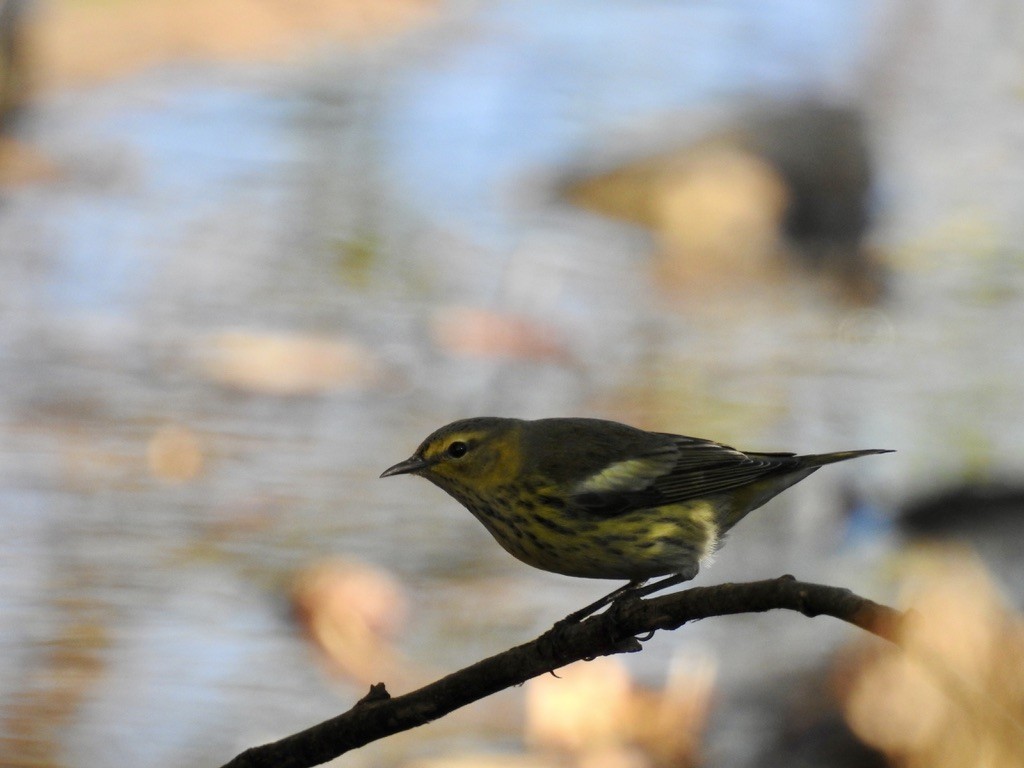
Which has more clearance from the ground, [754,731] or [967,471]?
[967,471]

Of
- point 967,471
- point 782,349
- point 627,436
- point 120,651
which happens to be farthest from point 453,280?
point 627,436

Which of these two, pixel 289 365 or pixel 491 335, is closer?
pixel 289 365

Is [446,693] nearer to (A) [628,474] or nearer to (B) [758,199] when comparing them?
(A) [628,474]

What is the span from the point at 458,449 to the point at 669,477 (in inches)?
17.7

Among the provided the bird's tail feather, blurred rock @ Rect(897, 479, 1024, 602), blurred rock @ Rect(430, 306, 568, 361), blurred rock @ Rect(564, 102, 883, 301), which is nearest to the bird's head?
the bird's tail feather

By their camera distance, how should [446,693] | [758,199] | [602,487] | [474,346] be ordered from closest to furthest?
[446,693] < [602,487] < [474,346] < [758,199]

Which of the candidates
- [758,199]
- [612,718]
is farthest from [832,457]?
[758,199]

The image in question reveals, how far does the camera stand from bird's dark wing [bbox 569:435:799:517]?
2.79 m

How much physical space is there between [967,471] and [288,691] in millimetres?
2568

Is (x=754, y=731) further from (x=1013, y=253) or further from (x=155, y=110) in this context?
(x=155, y=110)

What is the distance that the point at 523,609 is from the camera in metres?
4.06

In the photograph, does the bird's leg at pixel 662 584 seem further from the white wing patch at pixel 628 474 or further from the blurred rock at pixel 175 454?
the blurred rock at pixel 175 454

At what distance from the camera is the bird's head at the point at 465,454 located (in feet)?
9.66

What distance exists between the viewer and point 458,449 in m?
2.97
